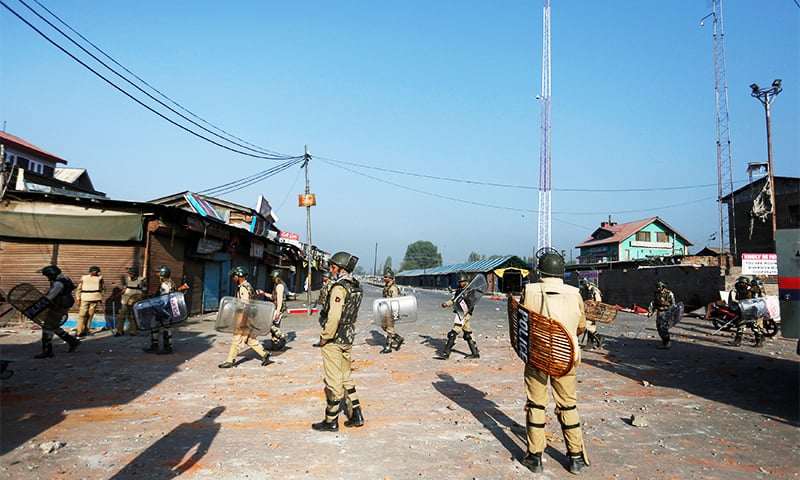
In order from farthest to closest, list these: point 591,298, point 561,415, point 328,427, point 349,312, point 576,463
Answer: point 591,298, point 349,312, point 328,427, point 561,415, point 576,463

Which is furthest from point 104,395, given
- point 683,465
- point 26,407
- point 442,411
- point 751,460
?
point 751,460

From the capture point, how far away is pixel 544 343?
4.15m

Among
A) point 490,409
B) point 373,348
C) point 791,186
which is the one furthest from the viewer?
point 791,186

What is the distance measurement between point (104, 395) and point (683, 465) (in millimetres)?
7052

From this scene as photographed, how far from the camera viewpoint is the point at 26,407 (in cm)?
571

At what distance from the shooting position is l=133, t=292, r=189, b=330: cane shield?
9.06 m

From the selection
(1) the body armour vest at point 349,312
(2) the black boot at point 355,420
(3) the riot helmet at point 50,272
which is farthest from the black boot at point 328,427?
(3) the riot helmet at point 50,272

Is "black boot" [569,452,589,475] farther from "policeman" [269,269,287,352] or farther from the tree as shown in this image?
the tree

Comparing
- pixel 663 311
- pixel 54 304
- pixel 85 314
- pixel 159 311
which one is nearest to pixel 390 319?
pixel 159 311

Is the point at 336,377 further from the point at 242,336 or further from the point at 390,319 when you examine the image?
the point at 390,319

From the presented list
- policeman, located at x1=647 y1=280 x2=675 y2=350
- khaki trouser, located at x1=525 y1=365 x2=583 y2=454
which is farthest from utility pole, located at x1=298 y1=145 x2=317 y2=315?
khaki trouser, located at x1=525 y1=365 x2=583 y2=454

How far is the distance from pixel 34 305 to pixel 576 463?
8.96m

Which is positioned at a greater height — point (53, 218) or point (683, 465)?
point (53, 218)

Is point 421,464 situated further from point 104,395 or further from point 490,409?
point 104,395
